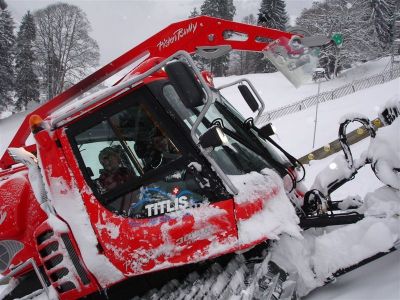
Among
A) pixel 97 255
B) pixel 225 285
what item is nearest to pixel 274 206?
pixel 225 285

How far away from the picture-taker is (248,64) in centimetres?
6656

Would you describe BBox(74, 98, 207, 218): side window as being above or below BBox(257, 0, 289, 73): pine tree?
below

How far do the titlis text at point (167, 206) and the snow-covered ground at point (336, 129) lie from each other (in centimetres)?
132

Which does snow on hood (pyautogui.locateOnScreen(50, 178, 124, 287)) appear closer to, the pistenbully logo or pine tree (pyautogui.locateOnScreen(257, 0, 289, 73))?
the pistenbully logo

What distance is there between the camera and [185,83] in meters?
2.76

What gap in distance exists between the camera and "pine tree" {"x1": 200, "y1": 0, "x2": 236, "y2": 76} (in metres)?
48.9

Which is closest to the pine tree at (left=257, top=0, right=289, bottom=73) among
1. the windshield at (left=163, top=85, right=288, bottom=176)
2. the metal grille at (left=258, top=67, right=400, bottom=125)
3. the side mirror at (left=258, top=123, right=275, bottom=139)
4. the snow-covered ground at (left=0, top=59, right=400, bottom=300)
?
the snow-covered ground at (left=0, top=59, right=400, bottom=300)

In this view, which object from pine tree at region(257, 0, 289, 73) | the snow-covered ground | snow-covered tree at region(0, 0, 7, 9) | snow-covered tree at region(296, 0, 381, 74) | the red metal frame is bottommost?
the snow-covered ground

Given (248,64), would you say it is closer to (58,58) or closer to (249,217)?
(58,58)

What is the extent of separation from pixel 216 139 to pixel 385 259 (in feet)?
5.97

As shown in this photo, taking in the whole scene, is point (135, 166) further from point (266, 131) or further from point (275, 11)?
point (275, 11)

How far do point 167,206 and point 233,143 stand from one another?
85cm

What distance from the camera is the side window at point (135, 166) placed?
3188 mm

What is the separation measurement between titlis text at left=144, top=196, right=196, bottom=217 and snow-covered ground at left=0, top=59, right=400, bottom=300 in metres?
1.32
